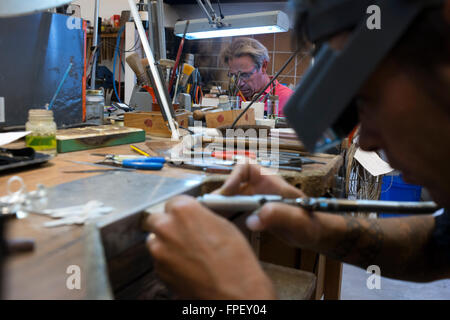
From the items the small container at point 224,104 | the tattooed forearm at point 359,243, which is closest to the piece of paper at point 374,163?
the small container at point 224,104

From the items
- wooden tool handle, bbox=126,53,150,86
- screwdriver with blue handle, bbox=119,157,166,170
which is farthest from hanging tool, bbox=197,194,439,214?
wooden tool handle, bbox=126,53,150,86

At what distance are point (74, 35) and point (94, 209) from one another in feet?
3.92

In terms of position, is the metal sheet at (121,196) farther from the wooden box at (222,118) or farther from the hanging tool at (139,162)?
the wooden box at (222,118)

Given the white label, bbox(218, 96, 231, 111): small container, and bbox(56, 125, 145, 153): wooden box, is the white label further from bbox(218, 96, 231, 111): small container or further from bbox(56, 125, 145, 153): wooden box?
bbox(218, 96, 231, 111): small container

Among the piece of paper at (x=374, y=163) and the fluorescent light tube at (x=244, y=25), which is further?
the fluorescent light tube at (x=244, y=25)

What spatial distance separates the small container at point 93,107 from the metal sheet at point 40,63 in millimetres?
53

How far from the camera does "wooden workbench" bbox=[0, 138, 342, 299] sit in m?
0.41

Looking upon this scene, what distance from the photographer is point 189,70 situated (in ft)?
6.86

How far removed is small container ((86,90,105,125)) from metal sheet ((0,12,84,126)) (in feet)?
0.18

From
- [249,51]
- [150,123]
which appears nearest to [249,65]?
[249,51]

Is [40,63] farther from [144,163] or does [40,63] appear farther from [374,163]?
[374,163]

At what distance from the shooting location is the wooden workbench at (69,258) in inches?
16.1

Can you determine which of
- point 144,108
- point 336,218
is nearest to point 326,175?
point 336,218

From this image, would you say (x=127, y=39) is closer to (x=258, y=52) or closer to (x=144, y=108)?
(x=258, y=52)
